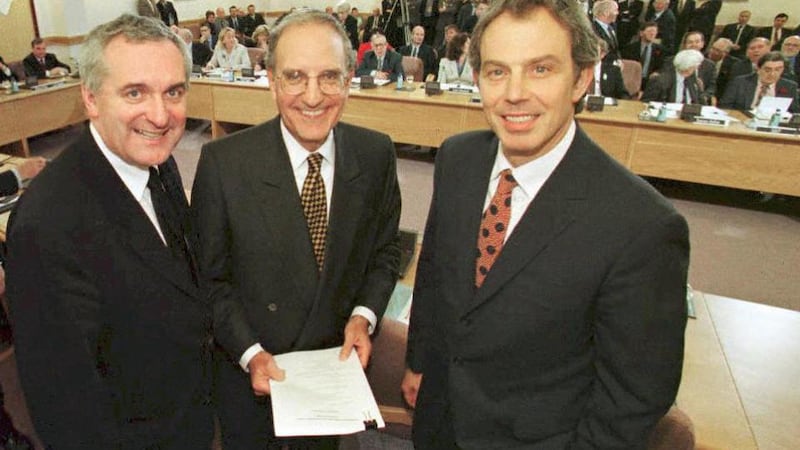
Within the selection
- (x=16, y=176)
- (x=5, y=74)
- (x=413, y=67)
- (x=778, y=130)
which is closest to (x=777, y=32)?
(x=778, y=130)

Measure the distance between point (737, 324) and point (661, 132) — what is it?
3.05 m

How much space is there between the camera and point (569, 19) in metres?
1.07

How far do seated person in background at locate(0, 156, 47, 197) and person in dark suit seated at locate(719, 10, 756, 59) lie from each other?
9148 millimetres

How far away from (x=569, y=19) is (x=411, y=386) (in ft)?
3.41

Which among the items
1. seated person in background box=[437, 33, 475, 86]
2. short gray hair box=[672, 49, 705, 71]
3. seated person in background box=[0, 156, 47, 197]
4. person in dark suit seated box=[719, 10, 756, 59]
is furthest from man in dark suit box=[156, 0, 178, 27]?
person in dark suit seated box=[719, 10, 756, 59]

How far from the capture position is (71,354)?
3.71 ft

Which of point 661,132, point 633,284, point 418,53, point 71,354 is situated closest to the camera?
point 633,284

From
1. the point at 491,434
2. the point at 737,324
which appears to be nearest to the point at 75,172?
the point at 491,434

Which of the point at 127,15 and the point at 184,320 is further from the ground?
the point at 127,15

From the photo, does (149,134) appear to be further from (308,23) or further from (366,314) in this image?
(366,314)

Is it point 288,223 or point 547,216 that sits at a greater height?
point 547,216

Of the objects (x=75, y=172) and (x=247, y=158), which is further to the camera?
(x=247, y=158)

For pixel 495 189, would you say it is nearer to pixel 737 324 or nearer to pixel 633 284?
pixel 633 284

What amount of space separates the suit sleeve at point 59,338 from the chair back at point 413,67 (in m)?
6.11
